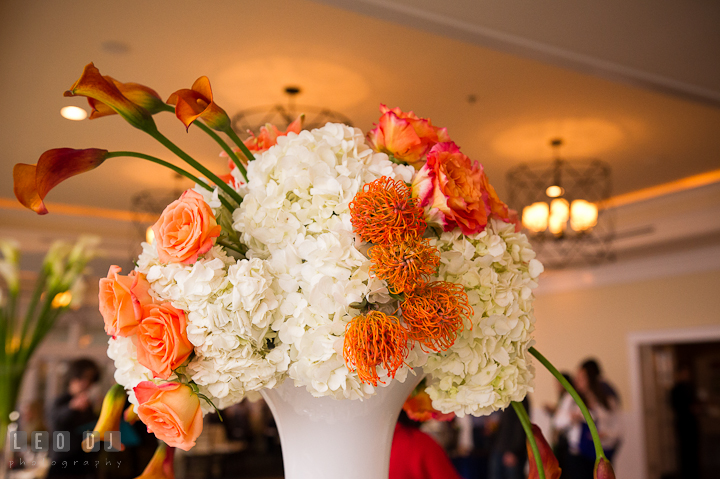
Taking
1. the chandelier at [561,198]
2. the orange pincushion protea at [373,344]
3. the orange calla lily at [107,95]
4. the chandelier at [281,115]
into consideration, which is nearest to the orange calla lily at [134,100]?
the orange calla lily at [107,95]

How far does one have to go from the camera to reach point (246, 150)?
2.41ft

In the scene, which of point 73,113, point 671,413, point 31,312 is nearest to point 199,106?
point 31,312

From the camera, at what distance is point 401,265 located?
58cm

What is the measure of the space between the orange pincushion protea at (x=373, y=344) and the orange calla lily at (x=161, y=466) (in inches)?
10.8

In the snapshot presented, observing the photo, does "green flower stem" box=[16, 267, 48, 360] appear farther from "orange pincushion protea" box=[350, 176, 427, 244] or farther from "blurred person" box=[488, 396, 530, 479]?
"blurred person" box=[488, 396, 530, 479]

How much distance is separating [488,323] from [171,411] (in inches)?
13.3

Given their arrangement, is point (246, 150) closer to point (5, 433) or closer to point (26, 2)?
point (5, 433)

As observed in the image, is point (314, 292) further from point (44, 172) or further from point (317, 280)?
point (44, 172)

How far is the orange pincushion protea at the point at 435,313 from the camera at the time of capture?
588 mm

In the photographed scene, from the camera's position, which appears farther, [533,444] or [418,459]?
[418,459]

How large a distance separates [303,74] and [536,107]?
1.50m

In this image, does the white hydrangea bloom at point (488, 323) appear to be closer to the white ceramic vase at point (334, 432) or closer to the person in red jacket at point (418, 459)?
the white ceramic vase at point (334, 432)

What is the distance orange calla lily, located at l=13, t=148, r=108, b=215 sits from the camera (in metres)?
0.61

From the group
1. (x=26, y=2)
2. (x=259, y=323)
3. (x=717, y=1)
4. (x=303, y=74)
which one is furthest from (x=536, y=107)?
(x=259, y=323)
